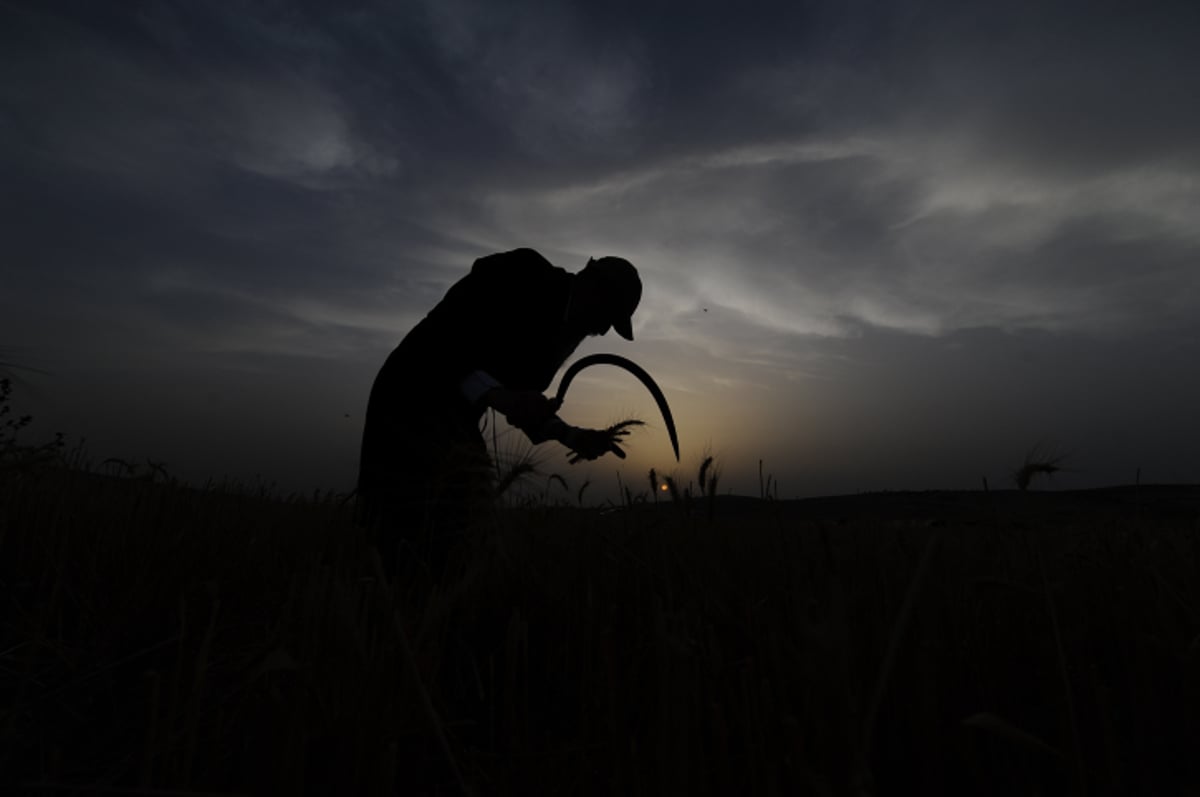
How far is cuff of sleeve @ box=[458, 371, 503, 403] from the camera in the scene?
3.32 metres

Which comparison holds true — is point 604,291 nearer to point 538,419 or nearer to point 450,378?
point 450,378

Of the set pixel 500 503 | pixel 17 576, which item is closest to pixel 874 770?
pixel 500 503

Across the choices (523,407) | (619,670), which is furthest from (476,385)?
(619,670)

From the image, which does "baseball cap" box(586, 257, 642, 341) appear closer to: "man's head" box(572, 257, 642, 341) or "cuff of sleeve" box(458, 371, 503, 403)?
"man's head" box(572, 257, 642, 341)

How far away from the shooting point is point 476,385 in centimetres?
337

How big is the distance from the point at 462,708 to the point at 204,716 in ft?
2.25

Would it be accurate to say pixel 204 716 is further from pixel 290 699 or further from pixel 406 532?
pixel 406 532

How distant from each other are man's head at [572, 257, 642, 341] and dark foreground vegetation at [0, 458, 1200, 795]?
4.89 ft

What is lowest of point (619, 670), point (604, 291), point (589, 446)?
point (619, 670)

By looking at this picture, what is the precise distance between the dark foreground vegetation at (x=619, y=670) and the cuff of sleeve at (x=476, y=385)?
63 cm

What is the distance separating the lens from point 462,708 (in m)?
1.90

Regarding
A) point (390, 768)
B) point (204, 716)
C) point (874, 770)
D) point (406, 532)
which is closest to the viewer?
point (390, 768)

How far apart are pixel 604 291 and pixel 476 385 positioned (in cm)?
111

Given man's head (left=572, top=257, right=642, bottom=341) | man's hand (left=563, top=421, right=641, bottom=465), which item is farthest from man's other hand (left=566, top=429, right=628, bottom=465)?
man's head (left=572, top=257, right=642, bottom=341)
